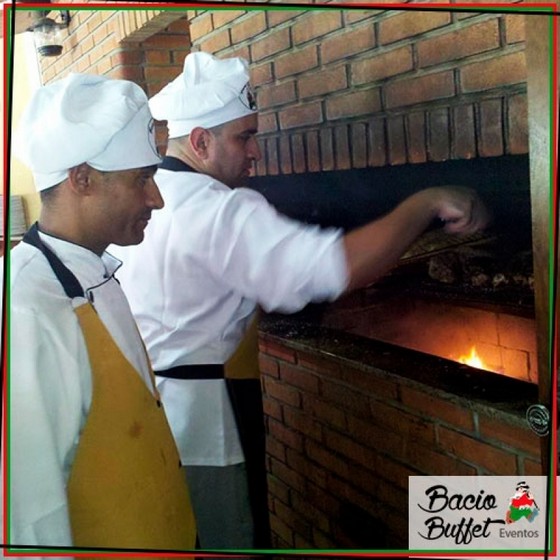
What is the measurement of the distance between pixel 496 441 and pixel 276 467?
456 millimetres

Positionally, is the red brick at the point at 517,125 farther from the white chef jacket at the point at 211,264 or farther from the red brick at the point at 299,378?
the red brick at the point at 299,378

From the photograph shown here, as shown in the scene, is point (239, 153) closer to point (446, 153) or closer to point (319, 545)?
point (446, 153)

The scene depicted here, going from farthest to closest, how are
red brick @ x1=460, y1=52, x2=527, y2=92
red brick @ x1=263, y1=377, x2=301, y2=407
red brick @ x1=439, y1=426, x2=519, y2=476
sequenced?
red brick @ x1=263, y1=377, x2=301, y2=407 → red brick @ x1=439, y1=426, x2=519, y2=476 → red brick @ x1=460, y1=52, x2=527, y2=92

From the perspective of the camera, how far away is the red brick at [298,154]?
1.27 metres

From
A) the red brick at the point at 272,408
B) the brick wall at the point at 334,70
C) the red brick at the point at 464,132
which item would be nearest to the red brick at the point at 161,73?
the brick wall at the point at 334,70

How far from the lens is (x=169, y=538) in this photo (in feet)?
4.39

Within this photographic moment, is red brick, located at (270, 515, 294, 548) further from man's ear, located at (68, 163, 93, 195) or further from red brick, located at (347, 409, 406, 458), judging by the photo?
man's ear, located at (68, 163, 93, 195)

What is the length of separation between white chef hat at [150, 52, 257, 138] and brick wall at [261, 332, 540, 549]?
458 millimetres

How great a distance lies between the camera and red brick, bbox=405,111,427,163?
1.25 metres

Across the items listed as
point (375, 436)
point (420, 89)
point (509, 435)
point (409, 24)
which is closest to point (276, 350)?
point (375, 436)

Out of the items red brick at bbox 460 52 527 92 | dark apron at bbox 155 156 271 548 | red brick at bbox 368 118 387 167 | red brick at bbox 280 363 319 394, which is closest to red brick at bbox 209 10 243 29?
red brick at bbox 368 118 387 167

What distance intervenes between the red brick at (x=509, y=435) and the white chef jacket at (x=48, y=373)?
0.71 meters

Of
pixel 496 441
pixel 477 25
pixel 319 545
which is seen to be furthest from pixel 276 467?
pixel 477 25

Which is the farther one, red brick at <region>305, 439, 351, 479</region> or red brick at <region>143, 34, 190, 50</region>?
red brick at <region>305, 439, 351, 479</region>
